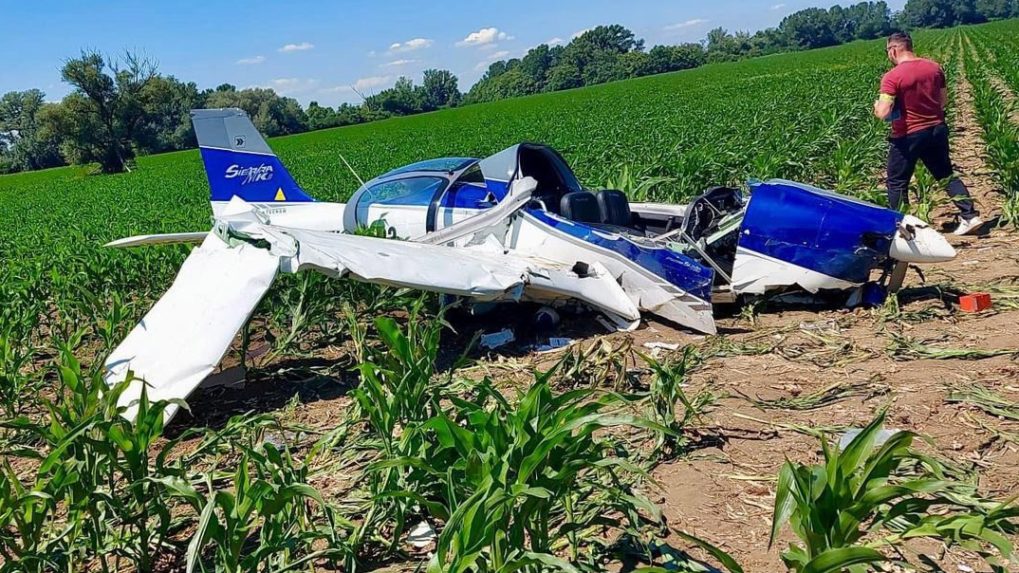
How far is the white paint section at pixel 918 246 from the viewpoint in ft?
17.2

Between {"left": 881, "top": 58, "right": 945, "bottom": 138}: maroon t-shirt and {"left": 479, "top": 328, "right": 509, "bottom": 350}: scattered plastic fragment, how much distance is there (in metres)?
4.29

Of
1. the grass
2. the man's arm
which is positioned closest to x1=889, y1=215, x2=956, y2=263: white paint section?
the grass

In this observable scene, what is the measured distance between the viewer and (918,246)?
207 inches

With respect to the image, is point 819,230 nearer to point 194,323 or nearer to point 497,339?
point 497,339

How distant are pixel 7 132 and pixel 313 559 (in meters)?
85.6

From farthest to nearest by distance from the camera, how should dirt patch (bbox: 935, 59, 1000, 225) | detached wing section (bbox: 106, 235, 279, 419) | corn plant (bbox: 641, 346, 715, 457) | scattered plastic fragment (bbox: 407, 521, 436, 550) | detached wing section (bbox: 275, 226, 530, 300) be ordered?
dirt patch (bbox: 935, 59, 1000, 225) < detached wing section (bbox: 275, 226, 530, 300) < detached wing section (bbox: 106, 235, 279, 419) < corn plant (bbox: 641, 346, 715, 457) < scattered plastic fragment (bbox: 407, 521, 436, 550)

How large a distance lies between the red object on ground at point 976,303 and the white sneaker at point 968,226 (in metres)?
2.50

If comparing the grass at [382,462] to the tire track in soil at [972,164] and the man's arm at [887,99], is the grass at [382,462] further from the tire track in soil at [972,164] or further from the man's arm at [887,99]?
the tire track in soil at [972,164]

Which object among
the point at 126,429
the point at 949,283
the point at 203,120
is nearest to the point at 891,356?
the point at 949,283

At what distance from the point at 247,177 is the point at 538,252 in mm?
4699

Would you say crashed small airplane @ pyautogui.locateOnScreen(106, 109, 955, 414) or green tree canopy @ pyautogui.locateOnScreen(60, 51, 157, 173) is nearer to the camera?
crashed small airplane @ pyautogui.locateOnScreen(106, 109, 955, 414)

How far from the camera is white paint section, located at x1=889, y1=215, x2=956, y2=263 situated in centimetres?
524

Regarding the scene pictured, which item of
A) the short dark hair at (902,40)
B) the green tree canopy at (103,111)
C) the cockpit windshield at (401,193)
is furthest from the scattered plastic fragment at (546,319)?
the green tree canopy at (103,111)

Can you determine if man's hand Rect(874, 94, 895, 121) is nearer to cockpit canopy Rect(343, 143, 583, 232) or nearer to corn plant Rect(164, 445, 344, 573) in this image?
cockpit canopy Rect(343, 143, 583, 232)
